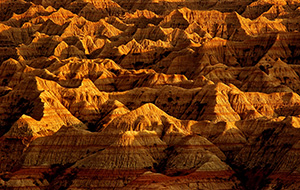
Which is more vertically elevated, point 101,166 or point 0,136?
point 101,166

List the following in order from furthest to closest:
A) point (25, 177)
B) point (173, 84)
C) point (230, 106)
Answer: point (173, 84)
point (230, 106)
point (25, 177)

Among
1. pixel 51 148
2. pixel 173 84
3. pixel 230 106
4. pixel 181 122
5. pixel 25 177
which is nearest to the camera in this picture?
pixel 25 177

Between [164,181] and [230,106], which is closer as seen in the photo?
[164,181]

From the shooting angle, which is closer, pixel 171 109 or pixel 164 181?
pixel 164 181

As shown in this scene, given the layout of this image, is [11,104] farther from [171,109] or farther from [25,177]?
[25,177]

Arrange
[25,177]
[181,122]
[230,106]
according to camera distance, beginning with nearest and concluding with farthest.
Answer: [25,177], [181,122], [230,106]

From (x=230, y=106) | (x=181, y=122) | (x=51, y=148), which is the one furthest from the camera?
(x=230, y=106)

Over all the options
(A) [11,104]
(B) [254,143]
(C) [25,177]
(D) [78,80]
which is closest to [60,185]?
(C) [25,177]

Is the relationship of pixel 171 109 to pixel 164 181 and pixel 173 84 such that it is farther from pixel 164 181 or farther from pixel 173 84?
pixel 164 181

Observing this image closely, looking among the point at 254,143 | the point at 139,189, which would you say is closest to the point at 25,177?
the point at 139,189
